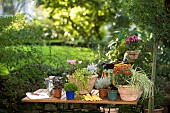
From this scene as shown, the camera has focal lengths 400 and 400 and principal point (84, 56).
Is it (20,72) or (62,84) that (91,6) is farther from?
(62,84)

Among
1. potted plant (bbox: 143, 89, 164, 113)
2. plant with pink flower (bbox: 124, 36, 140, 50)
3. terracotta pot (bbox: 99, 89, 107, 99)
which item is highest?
plant with pink flower (bbox: 124, 36, 140, 50)

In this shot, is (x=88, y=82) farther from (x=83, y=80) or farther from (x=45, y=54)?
(x=45, y=54)

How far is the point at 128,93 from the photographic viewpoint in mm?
4484

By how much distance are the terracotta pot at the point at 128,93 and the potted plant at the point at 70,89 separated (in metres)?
0.53

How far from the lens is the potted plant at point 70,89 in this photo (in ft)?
15.0

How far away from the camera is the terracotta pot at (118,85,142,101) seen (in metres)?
4.49

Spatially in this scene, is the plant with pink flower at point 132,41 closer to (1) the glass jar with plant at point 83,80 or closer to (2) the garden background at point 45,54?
(2) the garden background at point 45,54

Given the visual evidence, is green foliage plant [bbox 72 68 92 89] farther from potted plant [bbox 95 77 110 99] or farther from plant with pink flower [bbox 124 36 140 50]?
plant with pink flower [bbox 124 36 140 50]

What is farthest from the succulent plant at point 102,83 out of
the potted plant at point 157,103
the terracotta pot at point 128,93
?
the potted plant at point 157,103

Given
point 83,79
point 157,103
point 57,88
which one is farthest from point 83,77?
point 157,103

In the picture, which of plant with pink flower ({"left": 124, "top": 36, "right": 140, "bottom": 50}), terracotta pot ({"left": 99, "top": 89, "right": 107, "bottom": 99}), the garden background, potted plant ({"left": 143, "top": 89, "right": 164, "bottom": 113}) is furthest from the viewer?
plant with pink flower ({"left": 124, "top": 36, "right": 140, "bottom": 50})

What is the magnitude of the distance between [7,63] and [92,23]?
23.0ft

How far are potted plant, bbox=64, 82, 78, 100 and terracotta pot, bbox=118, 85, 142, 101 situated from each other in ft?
1.73

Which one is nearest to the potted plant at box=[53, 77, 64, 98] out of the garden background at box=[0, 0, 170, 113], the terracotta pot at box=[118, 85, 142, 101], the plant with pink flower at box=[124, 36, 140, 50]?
the terracotta pot at box=[118, 85, 142, 101]
